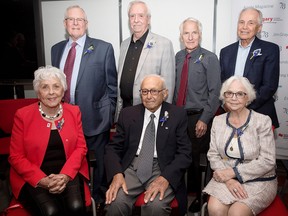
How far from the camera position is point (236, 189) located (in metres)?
2.23

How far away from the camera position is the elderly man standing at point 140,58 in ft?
9.82

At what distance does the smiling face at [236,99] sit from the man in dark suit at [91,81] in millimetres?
1224

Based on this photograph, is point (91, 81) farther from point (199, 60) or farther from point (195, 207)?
point (195, 207)


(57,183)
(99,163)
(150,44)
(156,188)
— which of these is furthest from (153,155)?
(150,44)

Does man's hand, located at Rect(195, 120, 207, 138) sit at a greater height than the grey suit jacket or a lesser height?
lesser

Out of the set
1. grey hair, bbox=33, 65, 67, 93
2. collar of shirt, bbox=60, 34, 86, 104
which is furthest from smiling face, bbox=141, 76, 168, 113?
collar of shirt, bbox=60, 34, 86, 104

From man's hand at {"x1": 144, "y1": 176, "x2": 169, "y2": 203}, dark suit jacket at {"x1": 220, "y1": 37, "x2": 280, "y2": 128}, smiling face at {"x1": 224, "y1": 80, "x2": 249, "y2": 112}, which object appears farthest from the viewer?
dark suit jacket at {"x1": 220, "y1": 37, "x2": 280, "y2": 128}

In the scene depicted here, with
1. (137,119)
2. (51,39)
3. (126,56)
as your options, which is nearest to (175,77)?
(126,56)

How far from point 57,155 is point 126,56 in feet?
4.22

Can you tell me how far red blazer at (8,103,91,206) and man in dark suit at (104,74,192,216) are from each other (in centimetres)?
26

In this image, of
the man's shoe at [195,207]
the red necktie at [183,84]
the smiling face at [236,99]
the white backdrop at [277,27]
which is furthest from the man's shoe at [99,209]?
the white backdrop at [277,27]

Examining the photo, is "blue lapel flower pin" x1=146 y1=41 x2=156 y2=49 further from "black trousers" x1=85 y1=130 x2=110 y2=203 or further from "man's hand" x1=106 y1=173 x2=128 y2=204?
"man's hand" x1=106 y1=173 x2=128 y2=204

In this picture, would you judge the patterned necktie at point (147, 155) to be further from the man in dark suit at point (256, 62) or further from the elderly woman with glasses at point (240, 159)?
the man in dark suit at point (256, 62)

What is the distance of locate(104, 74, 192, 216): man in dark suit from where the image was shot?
2.29m
